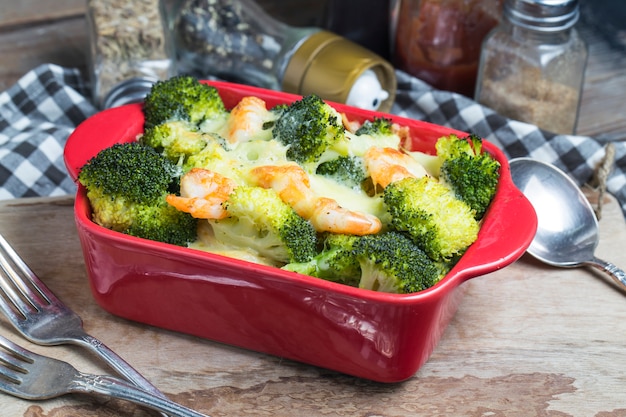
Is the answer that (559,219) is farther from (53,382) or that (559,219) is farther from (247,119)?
(53,382)

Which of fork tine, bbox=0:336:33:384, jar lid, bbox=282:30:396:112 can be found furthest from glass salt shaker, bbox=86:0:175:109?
fork tine, bbox=0:336:33:384

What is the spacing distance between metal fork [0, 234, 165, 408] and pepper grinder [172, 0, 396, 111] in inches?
45.7

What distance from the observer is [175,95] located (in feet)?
6.76

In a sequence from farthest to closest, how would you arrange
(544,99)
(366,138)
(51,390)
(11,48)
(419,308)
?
(11,48) < (544,99) < (366,138) < (51,390) < (419,308)

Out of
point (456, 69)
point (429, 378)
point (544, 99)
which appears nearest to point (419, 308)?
point (429, 378)

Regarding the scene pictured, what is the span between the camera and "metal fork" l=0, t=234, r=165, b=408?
1789 mm

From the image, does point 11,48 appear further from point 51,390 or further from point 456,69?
point 51,390

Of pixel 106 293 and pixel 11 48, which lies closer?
pixel 106 293

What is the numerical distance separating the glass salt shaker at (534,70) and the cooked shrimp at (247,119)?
97 centimetres

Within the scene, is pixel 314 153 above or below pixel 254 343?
above

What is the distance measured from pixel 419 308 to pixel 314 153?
0.48 m

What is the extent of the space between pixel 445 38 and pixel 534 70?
→ 1.15 ft

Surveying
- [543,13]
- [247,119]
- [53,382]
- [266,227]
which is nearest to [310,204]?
[266,227]

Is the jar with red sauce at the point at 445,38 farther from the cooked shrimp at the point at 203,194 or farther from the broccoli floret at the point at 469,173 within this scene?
the cooked shrimp at the point at 203,194
